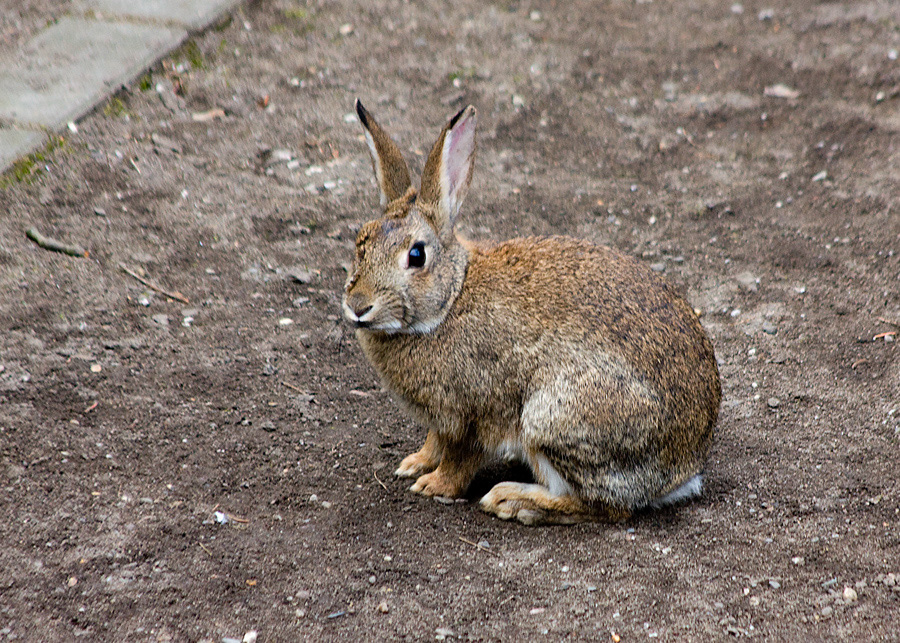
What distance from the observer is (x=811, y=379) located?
16.0 feet

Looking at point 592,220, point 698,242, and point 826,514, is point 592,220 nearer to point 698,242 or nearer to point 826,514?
point 698,242

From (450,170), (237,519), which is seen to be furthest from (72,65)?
(237,519)

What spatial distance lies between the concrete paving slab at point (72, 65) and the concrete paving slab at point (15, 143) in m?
0.15

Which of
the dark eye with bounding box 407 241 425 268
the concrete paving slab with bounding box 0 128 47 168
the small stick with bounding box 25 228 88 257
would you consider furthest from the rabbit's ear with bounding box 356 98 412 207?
the concrete paving slab with bounding box 0 128 47 168

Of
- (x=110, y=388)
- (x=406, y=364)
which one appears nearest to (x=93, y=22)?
(x=110, y=388)

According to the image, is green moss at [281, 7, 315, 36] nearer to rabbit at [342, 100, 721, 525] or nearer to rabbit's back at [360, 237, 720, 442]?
rabbit at [342, 100, 721, 525]

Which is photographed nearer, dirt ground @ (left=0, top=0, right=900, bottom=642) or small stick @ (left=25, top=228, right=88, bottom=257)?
dirt ground @ (left=0, top=0, right=900, bottom=642)

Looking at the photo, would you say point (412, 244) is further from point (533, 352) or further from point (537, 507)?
point (537, 507)

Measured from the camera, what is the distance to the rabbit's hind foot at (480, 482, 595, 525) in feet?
13.2

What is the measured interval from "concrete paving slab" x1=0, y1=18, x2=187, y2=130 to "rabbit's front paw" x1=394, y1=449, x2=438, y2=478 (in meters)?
3.83

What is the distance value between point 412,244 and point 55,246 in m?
2.76

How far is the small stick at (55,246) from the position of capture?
5.50 metres

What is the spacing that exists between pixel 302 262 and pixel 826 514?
340 centimetres

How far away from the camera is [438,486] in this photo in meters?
4.27
